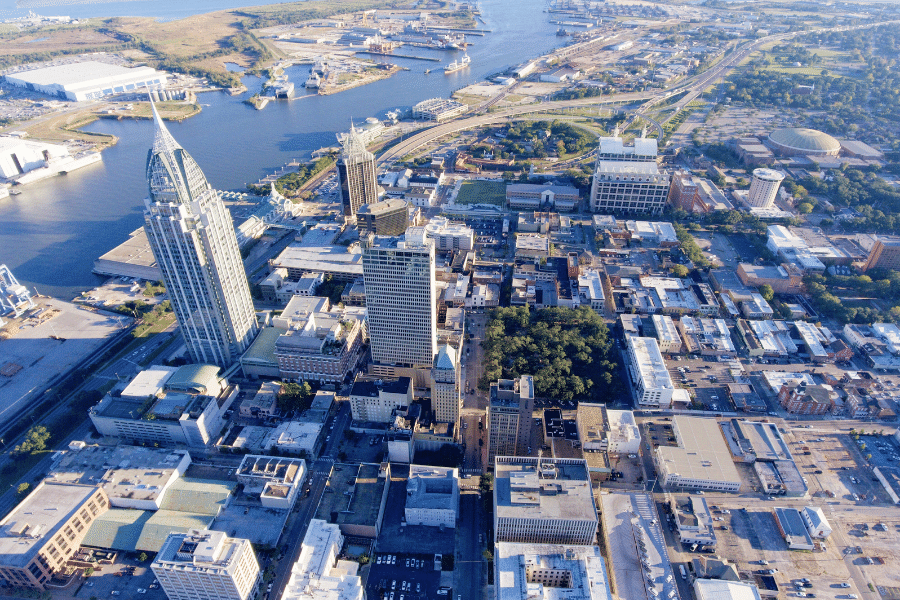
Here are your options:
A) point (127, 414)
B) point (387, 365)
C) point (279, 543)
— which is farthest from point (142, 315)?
point (279, 543)

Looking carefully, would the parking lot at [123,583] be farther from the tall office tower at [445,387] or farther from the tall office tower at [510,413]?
the tall office tower at [510,413]

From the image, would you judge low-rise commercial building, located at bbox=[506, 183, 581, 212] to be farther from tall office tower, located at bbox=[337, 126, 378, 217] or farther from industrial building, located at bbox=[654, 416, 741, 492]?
industrial building, located at bbox=[654, 416, 741, 492]

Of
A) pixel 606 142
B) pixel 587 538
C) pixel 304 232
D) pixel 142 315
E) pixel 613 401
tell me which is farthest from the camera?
pixel 606 142

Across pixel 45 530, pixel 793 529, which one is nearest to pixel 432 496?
pixel 793 529

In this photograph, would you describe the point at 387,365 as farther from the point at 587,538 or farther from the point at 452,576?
the point at 587,538

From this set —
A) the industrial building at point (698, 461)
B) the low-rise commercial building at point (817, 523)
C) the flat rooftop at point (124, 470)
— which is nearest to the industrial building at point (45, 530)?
the flat rooftop at point (124, 470)
